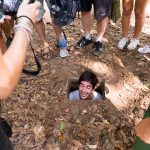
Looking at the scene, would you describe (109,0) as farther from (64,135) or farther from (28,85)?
(64,135)

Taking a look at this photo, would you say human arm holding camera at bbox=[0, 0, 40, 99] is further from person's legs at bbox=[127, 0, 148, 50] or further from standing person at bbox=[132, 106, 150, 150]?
person's legs at bbox=[127, 0, 148, 50]

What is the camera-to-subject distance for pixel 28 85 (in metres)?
3.68

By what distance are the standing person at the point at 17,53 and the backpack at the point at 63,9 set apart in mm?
2030

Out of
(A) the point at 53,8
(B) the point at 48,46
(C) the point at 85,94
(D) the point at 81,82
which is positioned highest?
(A) the point at 53,8

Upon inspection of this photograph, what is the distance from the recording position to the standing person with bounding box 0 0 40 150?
1203 millimetres

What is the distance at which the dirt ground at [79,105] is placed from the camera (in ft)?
9.76

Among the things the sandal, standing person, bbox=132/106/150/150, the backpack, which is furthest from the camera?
the sandal

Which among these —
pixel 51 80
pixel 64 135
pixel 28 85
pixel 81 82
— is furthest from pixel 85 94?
pixel 64 135

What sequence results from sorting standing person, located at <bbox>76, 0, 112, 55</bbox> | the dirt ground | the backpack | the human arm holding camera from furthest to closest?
standing person, located at <bbox>76, 0, 112, 55</bbox>, the backpack, the dirt ground, the human arm holding camera

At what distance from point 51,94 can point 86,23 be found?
114cm

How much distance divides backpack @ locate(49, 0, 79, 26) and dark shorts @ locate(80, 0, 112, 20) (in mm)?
183

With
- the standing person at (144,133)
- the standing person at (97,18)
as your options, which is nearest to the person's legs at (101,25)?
the standing person at (97,18)

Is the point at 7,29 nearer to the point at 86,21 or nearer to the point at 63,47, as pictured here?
the point at 63,47

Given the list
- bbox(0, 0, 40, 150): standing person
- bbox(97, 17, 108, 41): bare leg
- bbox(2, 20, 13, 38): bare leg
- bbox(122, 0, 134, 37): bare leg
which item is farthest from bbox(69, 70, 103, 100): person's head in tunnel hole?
bbox(0, 0, 40, 150): standing person
